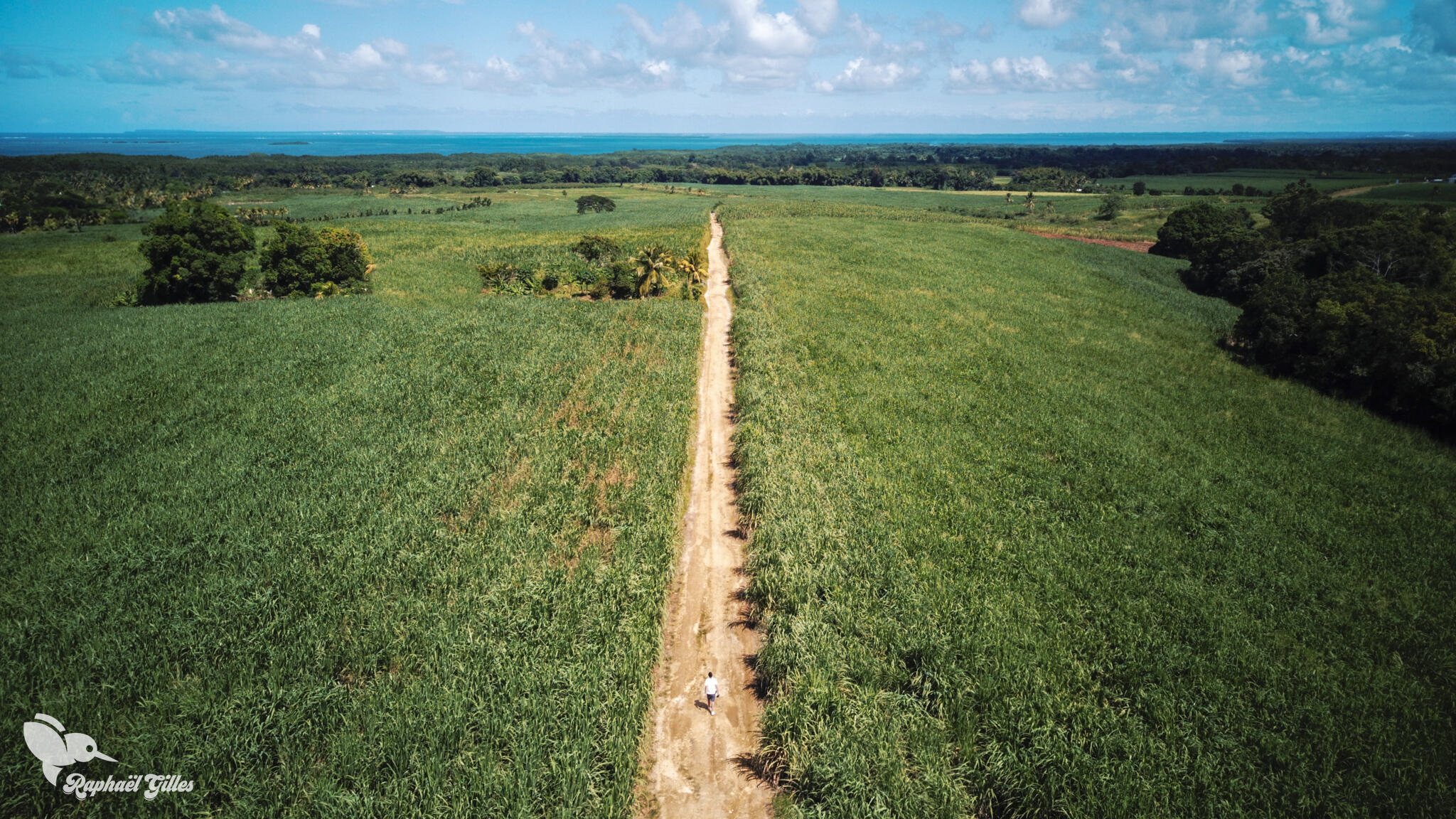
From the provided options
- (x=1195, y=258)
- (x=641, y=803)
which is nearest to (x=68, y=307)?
(x=641, y=803)

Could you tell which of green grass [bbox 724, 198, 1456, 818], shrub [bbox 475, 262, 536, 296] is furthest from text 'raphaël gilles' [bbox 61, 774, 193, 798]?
shrub [bbox 475, 262, 536, 296]

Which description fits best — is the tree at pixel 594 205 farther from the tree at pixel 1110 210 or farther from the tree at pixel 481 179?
the tree at pixel 1110 210

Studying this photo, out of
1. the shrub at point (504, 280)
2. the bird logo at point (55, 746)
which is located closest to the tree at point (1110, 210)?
the shrub at point (504, 280)

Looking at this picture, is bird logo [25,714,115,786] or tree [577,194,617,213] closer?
bird logo [25,714,115,786]

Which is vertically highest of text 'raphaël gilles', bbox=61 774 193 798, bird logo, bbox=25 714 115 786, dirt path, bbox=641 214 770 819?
bird logo, bbox=25 714 115 786

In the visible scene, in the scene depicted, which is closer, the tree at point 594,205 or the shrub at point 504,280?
the shrub at point 504,280

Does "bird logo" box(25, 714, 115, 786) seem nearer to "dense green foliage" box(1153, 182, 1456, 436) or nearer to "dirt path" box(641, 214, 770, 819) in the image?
"dirt path" box(641, 214, 770, 819)

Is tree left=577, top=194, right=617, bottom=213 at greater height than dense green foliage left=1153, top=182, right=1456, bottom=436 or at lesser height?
greater

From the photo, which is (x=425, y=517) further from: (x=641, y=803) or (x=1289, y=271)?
(x=1289, y=271)
